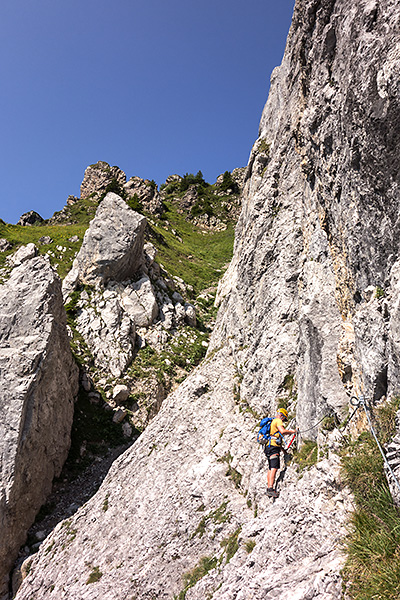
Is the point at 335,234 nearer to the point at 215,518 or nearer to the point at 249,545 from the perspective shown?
the point at 249,545

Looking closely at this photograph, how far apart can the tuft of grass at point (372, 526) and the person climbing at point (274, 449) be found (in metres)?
2.66

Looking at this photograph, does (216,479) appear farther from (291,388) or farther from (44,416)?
(44,416)

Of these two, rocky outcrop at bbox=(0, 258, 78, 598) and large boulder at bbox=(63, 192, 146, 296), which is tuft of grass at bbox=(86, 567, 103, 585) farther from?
large boulder at bbox=(63, 192, 146, 296)

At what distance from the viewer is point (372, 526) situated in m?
4.58

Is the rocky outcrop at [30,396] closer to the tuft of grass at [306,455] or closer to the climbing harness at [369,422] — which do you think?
the tuft of grass at [306,455]

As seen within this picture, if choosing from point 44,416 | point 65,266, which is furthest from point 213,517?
point 65,266

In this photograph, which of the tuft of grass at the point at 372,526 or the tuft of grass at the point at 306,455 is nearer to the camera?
the tuft of grass at the point at 372,526

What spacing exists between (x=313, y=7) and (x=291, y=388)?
1101 cm

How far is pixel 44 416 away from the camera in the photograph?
1678cm

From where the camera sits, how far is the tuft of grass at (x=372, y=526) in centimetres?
394

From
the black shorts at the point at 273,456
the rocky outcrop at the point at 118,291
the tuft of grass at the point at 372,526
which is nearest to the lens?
the tuft of grass at the point at 372,526

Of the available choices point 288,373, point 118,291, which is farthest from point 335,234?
point 118,291

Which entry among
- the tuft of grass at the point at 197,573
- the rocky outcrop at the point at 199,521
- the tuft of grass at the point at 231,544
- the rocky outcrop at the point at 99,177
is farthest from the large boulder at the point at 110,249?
the rocky outcrop at the point at 99,177

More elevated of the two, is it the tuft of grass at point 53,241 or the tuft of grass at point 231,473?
the tuft of grass at point 53,241
